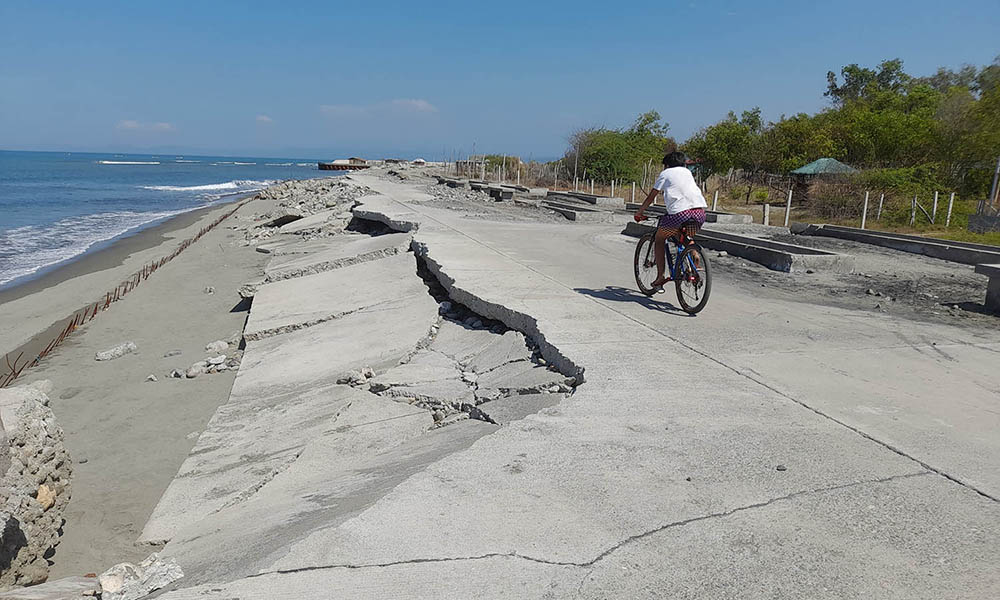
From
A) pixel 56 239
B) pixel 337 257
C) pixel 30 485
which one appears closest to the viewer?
pixel 30 485

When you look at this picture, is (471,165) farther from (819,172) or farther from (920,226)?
(920,226)

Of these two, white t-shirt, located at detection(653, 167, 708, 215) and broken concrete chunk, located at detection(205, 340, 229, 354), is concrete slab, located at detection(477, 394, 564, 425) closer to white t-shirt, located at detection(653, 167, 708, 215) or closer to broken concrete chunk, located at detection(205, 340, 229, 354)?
white t-shirt, located at detection(653, 167, 708, 215)

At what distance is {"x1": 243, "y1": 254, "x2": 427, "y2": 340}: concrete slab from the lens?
8.92 metres

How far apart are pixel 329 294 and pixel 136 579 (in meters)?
7.20

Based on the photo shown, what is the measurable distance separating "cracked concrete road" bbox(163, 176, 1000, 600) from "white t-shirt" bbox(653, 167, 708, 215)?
161 cm

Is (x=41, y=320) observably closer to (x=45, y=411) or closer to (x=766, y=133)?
(x=45, y=411)

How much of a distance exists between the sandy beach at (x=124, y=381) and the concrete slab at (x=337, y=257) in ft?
3.25

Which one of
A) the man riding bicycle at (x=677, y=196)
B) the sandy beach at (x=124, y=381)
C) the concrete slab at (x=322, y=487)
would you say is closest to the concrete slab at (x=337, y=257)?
the sandy beach at (x=124, y=381)

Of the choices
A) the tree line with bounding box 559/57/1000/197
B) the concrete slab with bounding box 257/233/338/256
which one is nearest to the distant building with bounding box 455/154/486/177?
the tree line with bounding box 559/57/1000/197

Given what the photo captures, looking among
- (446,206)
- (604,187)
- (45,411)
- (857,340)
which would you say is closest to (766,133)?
(604,187)

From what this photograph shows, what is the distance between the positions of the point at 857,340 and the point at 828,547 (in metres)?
3.99

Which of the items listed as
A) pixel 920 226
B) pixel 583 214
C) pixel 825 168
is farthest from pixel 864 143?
pixel 583 214

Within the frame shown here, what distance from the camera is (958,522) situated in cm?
290

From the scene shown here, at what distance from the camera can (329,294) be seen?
32.5 ft
